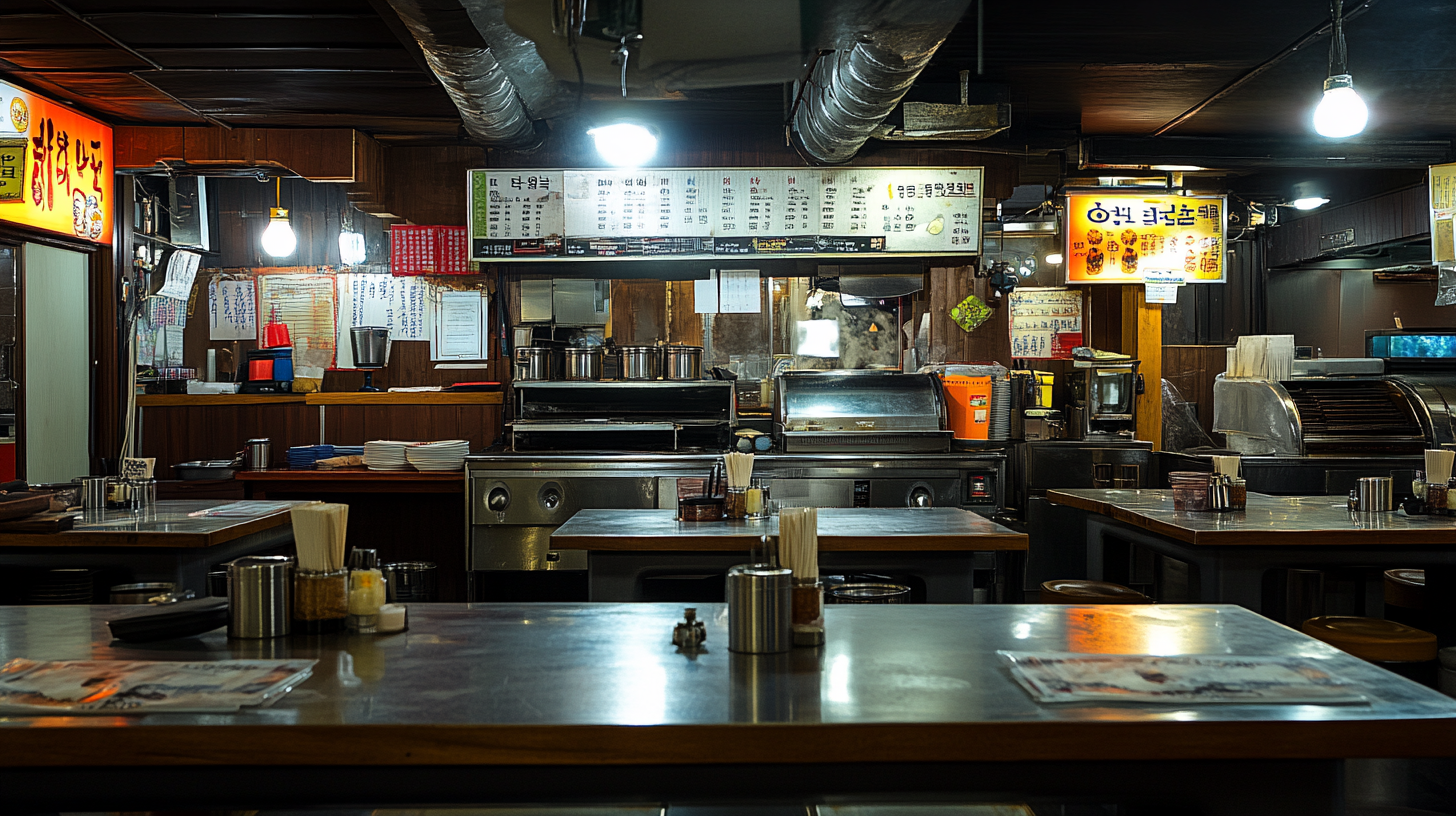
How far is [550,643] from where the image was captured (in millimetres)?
1814

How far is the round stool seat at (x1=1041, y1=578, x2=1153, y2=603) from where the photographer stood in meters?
3.33

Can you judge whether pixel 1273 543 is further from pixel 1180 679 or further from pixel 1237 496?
pixel 1180 679

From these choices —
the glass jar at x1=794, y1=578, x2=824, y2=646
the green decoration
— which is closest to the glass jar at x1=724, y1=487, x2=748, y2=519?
the glass jar at x1=794, y1=578, x2=824, y2=646

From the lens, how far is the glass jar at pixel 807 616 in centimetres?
176

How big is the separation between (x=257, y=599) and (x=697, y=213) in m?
4.29

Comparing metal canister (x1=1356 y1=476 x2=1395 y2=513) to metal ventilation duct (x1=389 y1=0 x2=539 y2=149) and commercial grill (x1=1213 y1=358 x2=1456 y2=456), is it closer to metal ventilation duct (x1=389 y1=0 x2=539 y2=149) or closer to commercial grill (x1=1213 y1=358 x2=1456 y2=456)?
commercial grill (x1=1213 y1=358 x2=1456 y2=456)

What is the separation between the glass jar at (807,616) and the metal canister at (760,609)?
0.10 feet

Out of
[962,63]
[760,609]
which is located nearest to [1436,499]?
[962,63]

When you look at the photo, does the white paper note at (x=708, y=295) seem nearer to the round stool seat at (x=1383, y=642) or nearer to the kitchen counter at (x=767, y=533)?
the kitchen counter at (x=767, y=533)

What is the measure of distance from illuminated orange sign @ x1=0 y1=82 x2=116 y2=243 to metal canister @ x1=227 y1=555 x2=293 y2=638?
415cm

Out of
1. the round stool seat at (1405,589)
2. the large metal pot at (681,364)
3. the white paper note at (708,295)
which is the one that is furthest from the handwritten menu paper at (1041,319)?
the round stool seat at (1405,589)

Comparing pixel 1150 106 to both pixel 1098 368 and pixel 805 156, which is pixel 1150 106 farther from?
pixel 805 156

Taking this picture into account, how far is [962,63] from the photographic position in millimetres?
5070

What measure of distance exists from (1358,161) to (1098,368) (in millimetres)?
2177
